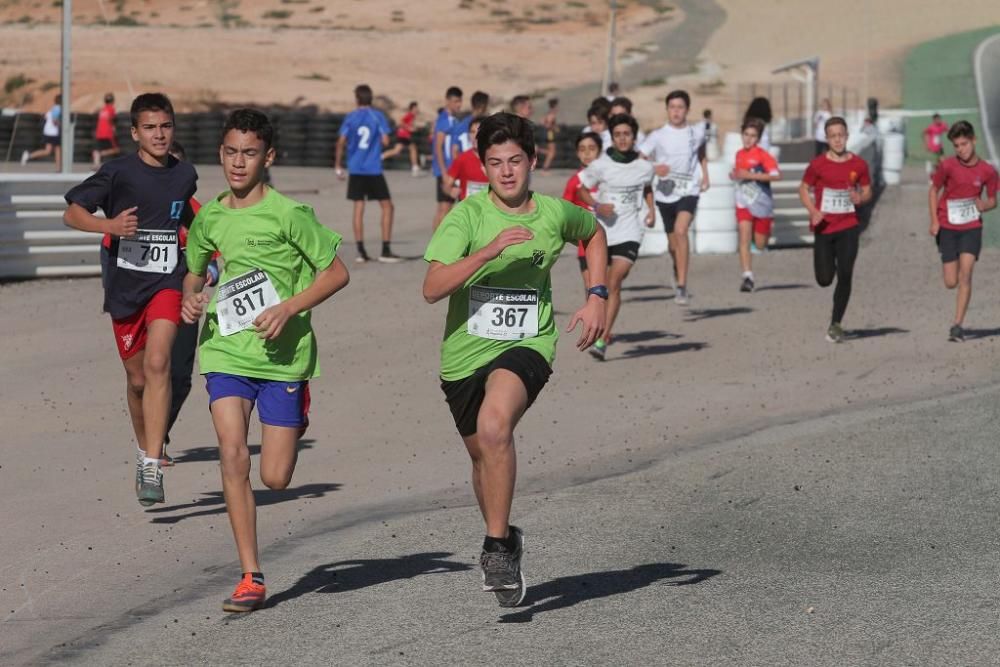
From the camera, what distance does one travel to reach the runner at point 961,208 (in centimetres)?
1467

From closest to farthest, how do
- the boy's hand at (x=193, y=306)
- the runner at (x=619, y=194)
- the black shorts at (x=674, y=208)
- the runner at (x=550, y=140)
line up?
1. the boy's hand at (x=193, y=306)
2. the runner at (x=619, y=194)
3. the black shorts at (x=674, y=208)
4. the runner at (x=550, y=140)

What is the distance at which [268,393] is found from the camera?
22.0ft

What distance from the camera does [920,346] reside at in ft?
47.6

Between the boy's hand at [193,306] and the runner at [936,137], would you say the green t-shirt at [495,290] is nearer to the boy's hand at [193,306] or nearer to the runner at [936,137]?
the boy's hand at [193,306]

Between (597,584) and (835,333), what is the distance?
324 inches

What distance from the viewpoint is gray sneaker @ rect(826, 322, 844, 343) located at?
14.7 meters

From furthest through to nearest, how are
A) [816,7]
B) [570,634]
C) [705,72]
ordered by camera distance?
[816,7] < [705,72] < [570,634]

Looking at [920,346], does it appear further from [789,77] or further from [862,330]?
[789,77]

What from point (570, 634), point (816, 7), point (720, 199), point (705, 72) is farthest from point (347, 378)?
point (816, 7)

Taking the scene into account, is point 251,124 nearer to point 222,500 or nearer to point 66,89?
point 222,500

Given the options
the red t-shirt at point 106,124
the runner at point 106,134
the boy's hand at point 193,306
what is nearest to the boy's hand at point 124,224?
the boy's hand at point 193,306

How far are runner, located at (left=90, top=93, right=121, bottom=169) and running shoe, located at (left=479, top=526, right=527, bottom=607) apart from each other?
34.8 metres

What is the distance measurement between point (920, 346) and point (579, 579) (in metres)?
8.16

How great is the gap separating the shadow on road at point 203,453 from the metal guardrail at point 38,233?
334 inches
